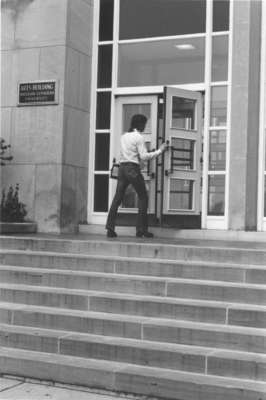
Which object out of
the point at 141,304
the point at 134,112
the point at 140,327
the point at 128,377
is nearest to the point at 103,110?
the point at 134,112

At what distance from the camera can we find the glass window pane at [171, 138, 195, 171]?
34.6 feet

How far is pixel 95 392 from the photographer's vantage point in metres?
5.71

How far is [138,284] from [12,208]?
4308mm

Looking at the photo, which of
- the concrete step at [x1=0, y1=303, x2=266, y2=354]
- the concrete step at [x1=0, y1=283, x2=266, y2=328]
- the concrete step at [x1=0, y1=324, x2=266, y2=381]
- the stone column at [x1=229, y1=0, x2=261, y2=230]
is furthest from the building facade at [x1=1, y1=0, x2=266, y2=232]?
the concrete step at [x1=0, y1=324, x2=266, y2=381]

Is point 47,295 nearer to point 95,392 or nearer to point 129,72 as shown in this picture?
point 95,392

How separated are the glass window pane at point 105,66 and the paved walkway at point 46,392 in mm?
6736

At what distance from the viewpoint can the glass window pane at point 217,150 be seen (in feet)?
34.5

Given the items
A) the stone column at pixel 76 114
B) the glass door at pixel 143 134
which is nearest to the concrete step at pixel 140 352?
the stone column at pixel 76 114

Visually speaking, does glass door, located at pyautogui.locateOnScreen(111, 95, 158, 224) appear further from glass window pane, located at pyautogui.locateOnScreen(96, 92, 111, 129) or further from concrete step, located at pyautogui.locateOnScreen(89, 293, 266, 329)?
concrete step, located at pyautogui.locateOnScreen(89, 293, 266, 329)

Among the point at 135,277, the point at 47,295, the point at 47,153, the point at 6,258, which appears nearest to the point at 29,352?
the point at 47,295

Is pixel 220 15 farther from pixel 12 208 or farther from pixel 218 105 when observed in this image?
pixel 12 208

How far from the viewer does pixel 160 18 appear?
11.3 meters

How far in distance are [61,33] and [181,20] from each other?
2.09m

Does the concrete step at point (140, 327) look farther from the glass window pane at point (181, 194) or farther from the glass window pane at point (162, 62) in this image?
the glass window pane at point (162, 62)
